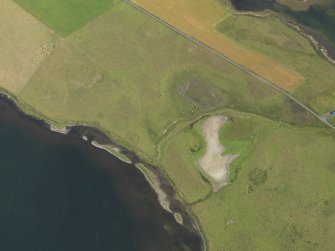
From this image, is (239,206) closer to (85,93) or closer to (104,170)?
(104,170)

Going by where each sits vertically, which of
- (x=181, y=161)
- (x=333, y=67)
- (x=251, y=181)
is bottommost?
(x=181, y=161)

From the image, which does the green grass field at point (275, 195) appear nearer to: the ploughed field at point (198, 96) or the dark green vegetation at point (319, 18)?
the ploughed field at point (198, 96)

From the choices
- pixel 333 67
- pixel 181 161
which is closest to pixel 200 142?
pixel 181 161

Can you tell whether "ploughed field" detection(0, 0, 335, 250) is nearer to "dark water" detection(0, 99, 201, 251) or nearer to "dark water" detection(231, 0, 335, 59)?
"dark water" detection(231, 0, 335, 59)

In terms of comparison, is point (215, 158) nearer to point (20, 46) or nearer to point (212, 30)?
point (212, 30)

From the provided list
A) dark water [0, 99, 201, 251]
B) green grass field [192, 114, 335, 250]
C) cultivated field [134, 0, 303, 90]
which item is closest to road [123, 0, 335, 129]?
cultivated field [134, 0, 303, 90]

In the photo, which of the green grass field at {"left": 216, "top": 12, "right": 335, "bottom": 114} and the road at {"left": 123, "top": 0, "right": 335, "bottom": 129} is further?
the green grass field at {"left": 216, "top": 12, "right": 335, "bottom": 114}

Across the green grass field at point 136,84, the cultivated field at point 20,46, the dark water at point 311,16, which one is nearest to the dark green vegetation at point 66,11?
the cultivated field at point 20,46
